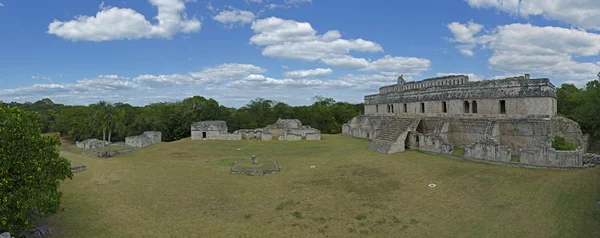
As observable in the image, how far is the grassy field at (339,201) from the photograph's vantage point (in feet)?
32.6

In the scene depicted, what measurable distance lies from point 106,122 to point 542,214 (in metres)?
26.0

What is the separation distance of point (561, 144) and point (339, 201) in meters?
11.6

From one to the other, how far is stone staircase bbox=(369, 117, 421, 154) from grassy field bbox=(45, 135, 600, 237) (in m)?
2.81

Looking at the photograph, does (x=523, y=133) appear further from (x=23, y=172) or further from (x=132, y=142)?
(x=132, y=142)

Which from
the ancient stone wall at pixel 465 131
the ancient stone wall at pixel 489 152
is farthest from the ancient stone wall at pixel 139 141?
the ancient stone wall at pixel 489 152

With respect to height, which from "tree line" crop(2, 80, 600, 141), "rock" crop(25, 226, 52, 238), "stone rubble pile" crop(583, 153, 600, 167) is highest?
"tree line" crop(2, 80, 600, 141)

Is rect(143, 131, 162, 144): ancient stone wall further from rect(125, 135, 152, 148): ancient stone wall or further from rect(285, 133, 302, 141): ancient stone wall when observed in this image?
rect(285, 133, 302, 141): ancient stone wall

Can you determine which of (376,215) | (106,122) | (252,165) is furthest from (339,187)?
(106,122)

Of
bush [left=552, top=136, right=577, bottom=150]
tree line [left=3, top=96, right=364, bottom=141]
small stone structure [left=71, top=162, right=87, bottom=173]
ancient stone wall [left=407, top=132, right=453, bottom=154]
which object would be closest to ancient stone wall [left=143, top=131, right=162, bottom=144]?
tree line [left=3, top=96, right=364, bottom=141]

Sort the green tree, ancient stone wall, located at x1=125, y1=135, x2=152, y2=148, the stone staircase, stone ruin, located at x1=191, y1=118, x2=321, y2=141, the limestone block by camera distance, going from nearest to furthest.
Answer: the green tree
the stone staircase
ancient stone wall, located at x1=125, y1=135, x2=152, y2=148
the limestone block
stone ruin, located at x1=191, y1=118, x2=321, y2=141

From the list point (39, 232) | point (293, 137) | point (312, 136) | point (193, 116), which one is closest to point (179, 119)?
point (193, 116)

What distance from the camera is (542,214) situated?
1008 cm

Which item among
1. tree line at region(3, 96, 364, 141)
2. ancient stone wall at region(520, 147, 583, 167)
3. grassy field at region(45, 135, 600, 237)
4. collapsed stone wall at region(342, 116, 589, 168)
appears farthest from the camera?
tree line at region(3, 96, 364, 141)

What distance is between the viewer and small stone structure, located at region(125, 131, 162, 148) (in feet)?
101
